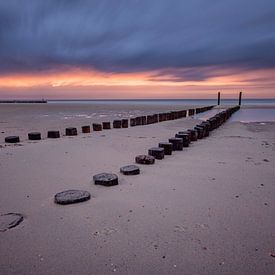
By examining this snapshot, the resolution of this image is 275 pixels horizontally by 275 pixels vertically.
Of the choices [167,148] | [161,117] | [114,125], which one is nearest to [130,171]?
[167,148]

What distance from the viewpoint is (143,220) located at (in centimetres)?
302

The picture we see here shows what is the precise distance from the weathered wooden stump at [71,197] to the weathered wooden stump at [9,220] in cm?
49

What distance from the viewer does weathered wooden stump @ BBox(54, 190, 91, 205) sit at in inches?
133

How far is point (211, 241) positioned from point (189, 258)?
36 centimetres

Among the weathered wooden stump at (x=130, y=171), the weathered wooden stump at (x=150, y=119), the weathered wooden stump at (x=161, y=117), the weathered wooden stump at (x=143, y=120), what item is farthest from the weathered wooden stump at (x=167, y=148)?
the weathered wooden stump at (x=161, y=117)

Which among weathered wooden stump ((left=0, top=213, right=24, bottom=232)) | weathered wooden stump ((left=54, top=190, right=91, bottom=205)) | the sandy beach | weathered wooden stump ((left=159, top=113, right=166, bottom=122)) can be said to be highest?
weathered wooden stump ((left=54, top=190, right=91, bottom=205))

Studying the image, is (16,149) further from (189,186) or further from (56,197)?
(189,186)

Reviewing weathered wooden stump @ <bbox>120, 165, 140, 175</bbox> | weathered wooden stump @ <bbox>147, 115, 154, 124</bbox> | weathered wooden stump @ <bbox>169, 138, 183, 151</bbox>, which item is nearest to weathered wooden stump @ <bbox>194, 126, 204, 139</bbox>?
weathered wooden stump @ <bbox>169, 138, 183, 151</bbox>

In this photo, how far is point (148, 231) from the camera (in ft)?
9.15

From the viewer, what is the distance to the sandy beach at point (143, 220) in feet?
7.58

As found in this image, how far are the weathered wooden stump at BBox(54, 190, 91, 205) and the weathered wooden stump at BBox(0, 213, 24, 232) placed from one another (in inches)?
19.3

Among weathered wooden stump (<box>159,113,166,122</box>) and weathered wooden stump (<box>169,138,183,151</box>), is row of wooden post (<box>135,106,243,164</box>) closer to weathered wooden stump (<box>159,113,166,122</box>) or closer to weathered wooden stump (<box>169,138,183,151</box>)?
weathered wooden stump (<box>169,138,183,151</box>)

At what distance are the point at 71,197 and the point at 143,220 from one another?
104 cm

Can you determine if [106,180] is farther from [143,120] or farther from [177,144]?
[143,120]
